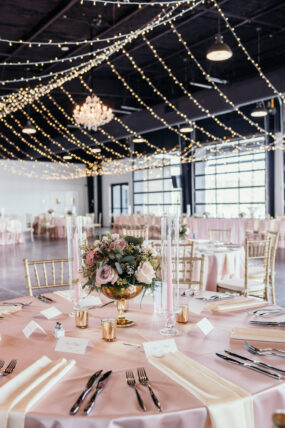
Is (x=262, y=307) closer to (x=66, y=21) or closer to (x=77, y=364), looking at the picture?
(x=77, y=364)

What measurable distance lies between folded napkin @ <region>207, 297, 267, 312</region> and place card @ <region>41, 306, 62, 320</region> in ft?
2.62

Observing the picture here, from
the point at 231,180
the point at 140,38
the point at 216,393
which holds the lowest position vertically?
the point at 216,393

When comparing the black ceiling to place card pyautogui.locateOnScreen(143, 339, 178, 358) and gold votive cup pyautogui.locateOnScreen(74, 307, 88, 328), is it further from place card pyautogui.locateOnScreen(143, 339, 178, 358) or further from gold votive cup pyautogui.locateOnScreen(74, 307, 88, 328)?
place card pyautogui.locateOnScreen(143, 339, 178, 358)

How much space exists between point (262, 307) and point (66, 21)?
25.0 feet

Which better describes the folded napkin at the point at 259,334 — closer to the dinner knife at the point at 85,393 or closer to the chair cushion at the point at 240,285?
the dinner knife at the point at 85,393

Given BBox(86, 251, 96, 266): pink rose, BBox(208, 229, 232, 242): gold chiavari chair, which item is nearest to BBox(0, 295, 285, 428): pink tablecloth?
BBox(86, 251, 96, 266): pink rose

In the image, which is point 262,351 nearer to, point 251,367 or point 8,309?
point 251,367

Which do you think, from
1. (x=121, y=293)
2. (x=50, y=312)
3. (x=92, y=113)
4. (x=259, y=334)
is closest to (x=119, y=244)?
(x=121, y=293)

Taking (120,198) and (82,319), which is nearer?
(82,319)

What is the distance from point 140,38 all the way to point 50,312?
27.2ft

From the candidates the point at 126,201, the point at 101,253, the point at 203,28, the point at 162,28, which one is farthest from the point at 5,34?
the point at 126,201

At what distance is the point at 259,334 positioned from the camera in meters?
1.80

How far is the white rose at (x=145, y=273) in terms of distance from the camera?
182 centimetres

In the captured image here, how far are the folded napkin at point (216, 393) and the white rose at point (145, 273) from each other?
0.41 m
